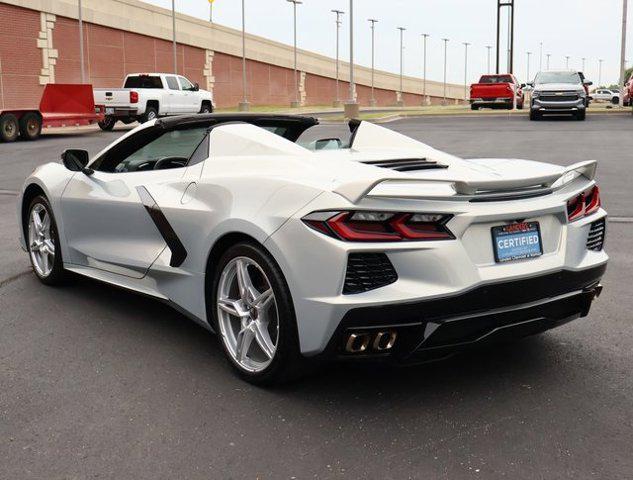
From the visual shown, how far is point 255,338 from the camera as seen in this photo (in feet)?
13.6

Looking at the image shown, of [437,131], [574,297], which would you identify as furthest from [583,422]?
[437,131]

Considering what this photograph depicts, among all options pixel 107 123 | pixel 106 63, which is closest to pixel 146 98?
pixel 107 123

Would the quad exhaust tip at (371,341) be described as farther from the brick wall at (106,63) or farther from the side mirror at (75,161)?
the brick wall at (106,63)

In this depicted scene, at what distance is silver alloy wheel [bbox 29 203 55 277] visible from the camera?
20.4 feet

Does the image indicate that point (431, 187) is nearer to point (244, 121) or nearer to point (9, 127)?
point (244, 121)

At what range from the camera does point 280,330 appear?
3.82 metres

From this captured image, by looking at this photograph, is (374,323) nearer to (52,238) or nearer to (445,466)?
(445,466)

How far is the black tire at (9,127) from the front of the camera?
A: 945 inches

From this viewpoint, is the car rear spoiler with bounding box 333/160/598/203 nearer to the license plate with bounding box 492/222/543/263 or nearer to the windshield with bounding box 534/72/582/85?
the license plate with bounding box 492/222/543/263

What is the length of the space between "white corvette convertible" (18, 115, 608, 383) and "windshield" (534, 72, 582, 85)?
29.0 m

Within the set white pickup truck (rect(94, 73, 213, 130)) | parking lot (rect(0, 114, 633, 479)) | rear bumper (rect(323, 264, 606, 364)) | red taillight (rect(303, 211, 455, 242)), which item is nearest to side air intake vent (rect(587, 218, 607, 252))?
rear bumper (rect(323, 264, 606, 364))

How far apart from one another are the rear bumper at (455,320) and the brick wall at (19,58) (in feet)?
127

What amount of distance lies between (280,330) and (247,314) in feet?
1.27

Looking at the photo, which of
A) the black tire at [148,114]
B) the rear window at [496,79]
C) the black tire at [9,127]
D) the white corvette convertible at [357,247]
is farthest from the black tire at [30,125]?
the rear window at [496,79]
